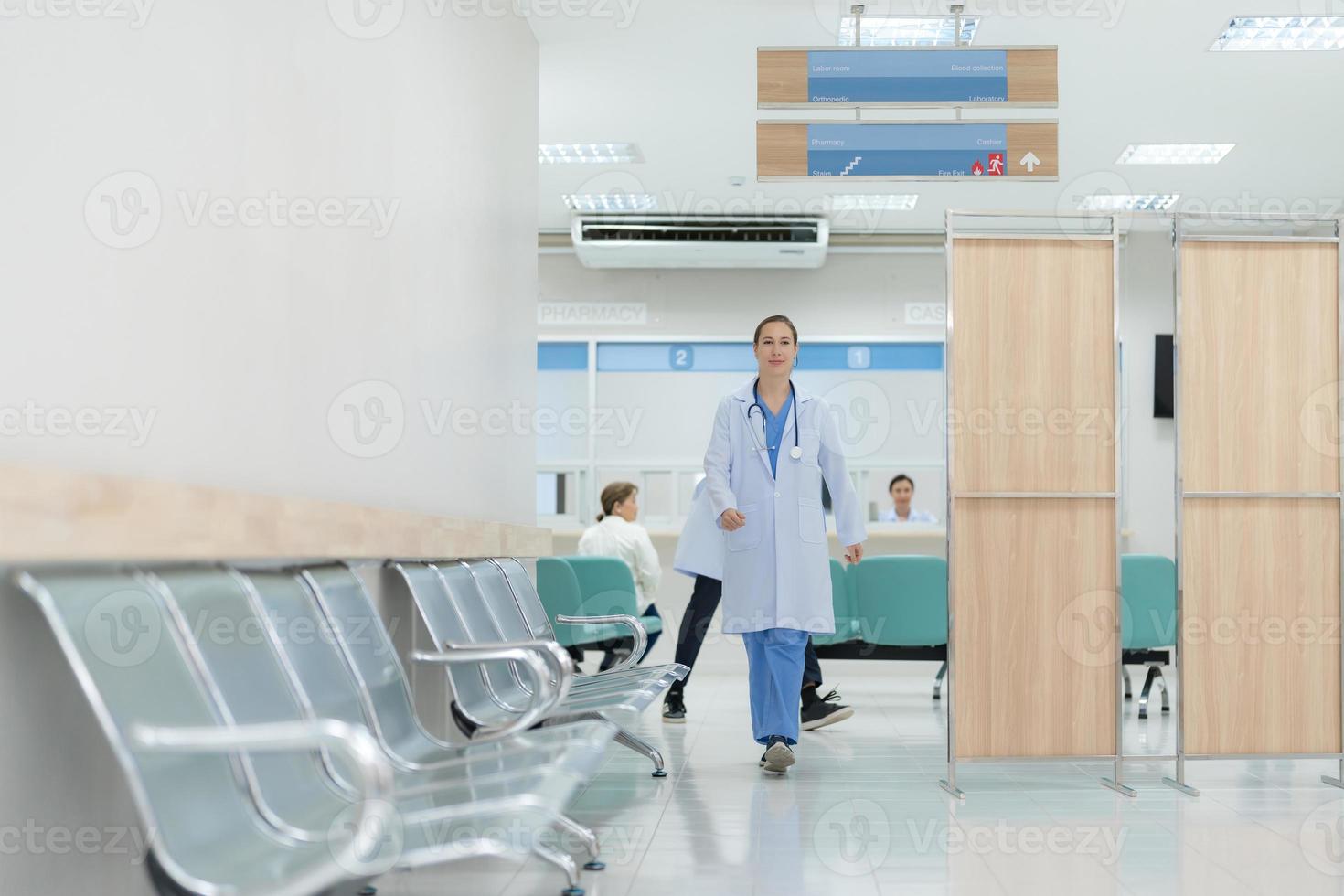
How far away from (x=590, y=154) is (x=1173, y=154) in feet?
11.0

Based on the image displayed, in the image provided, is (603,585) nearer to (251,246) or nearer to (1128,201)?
(251,246)

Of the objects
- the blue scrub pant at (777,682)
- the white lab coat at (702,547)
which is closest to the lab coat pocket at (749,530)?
the blue scrub pant at (777,682)

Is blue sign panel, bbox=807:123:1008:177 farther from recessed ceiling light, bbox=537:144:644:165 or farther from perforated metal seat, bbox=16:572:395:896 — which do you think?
perforated metal seat, bbox=16:572:395:896

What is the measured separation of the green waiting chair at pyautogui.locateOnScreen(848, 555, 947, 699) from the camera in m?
6.31

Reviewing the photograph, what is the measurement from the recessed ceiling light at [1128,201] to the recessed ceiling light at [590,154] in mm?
3014

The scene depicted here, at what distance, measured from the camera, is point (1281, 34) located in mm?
5605

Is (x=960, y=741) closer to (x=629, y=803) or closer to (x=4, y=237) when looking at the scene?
(x=629, y=803)

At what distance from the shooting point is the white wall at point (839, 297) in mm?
9406

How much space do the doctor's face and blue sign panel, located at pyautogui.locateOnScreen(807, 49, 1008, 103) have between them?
0.88 metres

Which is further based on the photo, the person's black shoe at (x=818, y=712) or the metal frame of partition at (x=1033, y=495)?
the person's black shoe at (x=818, y=712)

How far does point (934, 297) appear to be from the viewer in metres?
9.50

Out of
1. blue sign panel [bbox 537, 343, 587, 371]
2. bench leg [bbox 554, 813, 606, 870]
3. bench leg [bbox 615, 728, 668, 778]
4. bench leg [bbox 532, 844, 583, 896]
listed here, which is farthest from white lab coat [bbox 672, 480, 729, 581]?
blue sign panel [bbox 537, 343, 587, 371]

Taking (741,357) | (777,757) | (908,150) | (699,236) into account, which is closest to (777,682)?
(777,757)

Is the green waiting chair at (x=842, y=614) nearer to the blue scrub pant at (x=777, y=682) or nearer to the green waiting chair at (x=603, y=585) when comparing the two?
the green waiting chair at (x=603, y=585)
